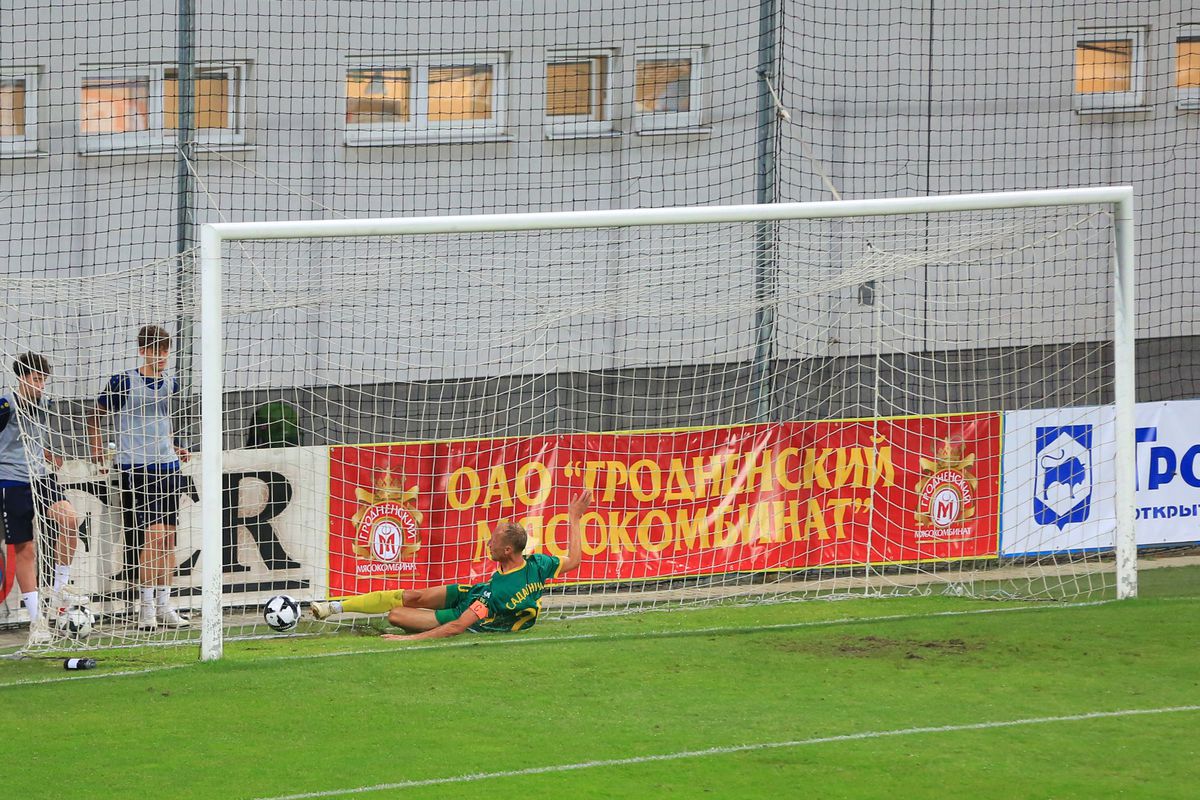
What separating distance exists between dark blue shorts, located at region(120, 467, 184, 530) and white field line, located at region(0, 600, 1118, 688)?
0.95 m

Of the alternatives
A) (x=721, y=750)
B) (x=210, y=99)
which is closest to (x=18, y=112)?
(x=210, y=99)

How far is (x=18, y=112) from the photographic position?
42.7 ft

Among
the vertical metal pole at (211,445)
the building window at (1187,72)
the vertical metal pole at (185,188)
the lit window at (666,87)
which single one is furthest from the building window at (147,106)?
the building window at (1187,72)

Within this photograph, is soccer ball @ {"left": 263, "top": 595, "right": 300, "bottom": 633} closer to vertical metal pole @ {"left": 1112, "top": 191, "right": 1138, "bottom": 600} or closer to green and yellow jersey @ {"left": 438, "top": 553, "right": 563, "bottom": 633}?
green and yellow jersey @ {"left": 438, "top": 553, "right": 563, "bottom": 633}

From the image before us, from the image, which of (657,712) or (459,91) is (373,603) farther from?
(459,91)

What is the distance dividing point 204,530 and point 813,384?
5463 millimetres

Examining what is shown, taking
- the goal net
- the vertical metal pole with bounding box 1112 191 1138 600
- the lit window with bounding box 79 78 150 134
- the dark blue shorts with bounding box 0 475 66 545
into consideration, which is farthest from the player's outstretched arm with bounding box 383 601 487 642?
the lit window with bounding box 79 78 150 134

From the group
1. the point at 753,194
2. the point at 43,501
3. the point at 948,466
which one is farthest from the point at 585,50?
the point at 43,501

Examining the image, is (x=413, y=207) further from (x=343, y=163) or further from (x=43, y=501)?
(x=43, y=501)

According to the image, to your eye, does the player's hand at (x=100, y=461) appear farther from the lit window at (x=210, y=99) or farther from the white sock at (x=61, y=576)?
the lit window at (x=210, y=99)

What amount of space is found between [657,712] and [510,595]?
198 centimetres

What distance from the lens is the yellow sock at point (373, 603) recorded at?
330 inches

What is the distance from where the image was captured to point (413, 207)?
1298 cm

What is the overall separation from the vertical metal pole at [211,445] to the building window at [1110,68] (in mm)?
9487
